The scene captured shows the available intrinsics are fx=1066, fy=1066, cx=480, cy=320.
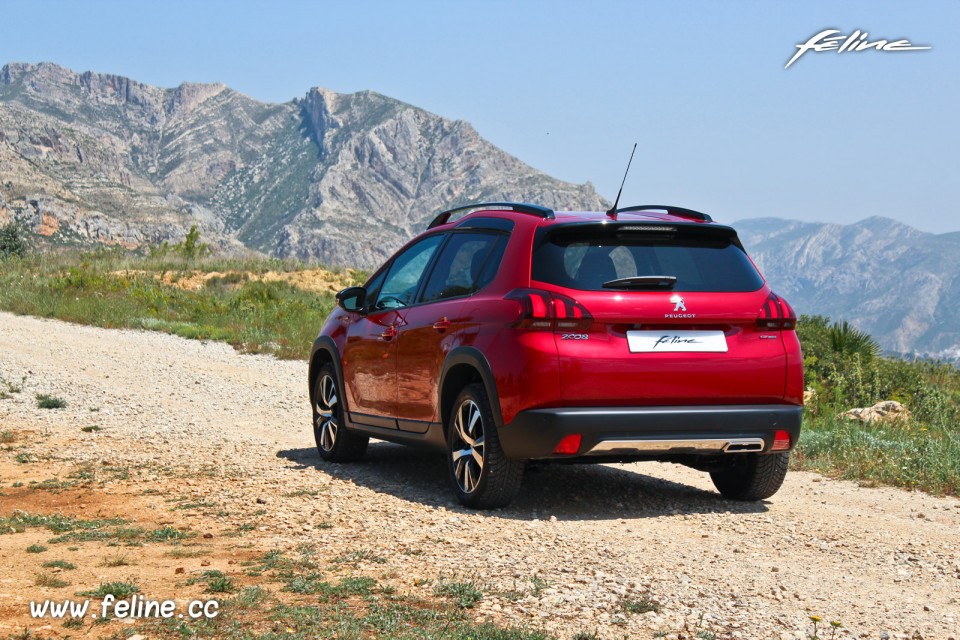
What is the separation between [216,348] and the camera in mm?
20219

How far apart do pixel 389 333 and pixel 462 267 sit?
0.98 metres

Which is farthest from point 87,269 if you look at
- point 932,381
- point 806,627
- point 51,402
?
point 806,627

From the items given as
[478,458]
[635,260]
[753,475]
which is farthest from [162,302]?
[635,260]

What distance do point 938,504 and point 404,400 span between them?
4.09m

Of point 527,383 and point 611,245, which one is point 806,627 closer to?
point 527,383

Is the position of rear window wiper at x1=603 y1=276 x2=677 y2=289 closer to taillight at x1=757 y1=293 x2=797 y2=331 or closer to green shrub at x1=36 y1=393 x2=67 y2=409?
taillight at x1=757 y1=293 x2=797 y2=331

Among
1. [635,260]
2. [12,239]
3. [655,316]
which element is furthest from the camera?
[12,239]

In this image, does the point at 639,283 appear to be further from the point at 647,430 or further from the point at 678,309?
the point at 647,430

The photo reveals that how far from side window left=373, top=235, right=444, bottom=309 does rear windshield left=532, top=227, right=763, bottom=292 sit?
65.9 inches

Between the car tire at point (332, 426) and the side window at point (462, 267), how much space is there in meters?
1.76

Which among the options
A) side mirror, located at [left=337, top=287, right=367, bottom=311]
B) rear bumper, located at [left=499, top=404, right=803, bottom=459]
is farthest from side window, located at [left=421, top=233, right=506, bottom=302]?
rear bumper, located at [left=499, top=404, right=803, bottom=459]

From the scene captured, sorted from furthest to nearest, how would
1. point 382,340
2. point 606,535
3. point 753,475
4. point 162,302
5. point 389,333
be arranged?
point 162,302 < point 382,340 < point 389,333 < point 753,475 < point 606,535

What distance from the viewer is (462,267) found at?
24.9 ft

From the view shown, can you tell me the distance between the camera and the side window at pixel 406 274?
8.27 metres
